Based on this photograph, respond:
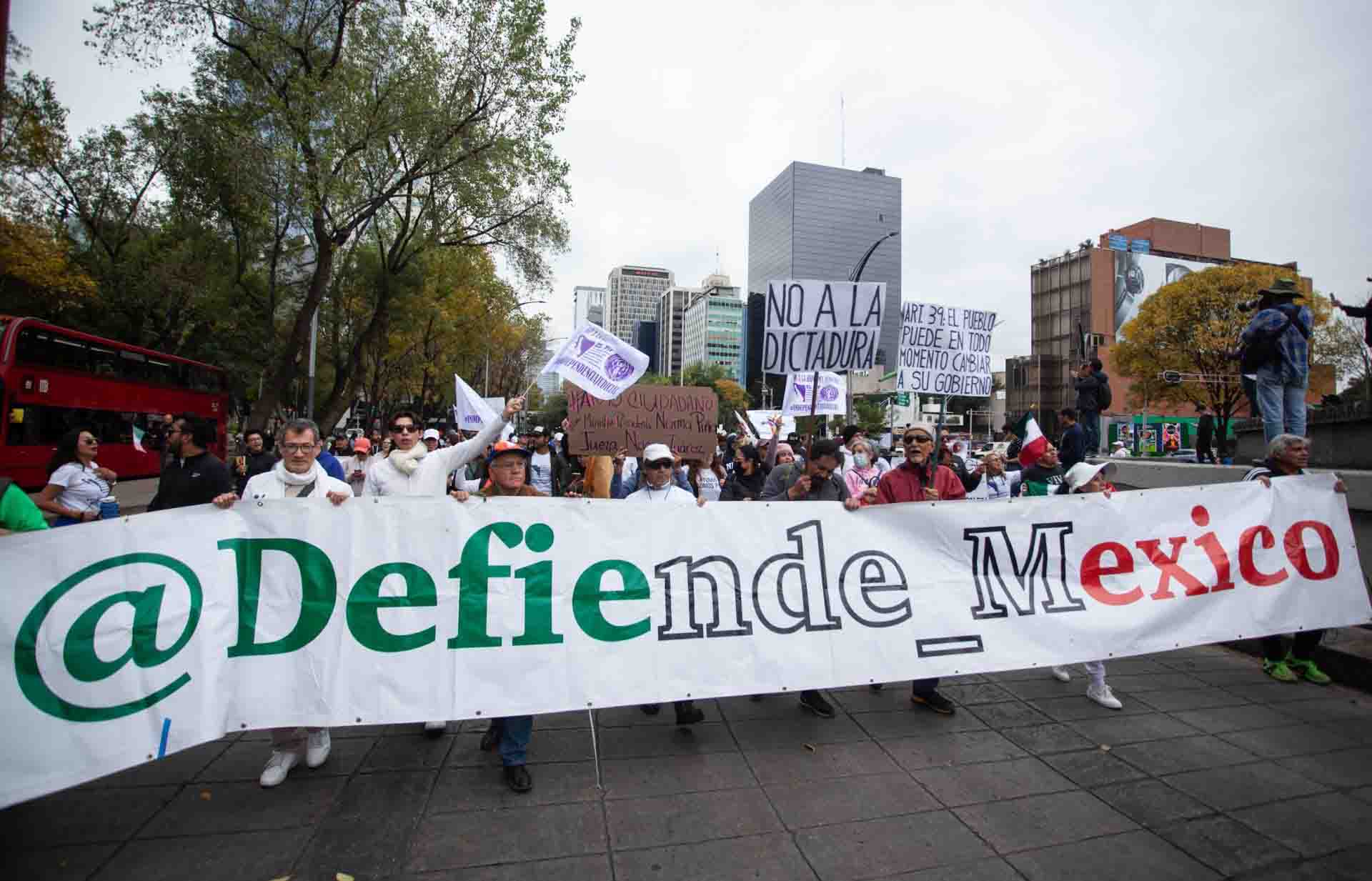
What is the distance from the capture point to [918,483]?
4.68 metres

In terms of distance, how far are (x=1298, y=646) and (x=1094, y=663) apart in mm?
1861

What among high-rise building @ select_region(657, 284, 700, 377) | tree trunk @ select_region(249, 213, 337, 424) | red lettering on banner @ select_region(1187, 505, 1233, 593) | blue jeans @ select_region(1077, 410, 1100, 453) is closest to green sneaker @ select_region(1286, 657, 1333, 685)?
red lettering on banner @ select_region(1187, 505, 1233, 593)

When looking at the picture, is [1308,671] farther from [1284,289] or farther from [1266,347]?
[1284,289]

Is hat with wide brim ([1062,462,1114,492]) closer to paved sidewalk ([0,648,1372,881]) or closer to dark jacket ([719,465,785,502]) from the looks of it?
paved sidewalk ([0,648,1372,881])

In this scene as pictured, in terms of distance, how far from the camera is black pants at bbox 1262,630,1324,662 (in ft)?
16.5

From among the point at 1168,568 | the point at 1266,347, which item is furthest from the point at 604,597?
the point at 1266,347

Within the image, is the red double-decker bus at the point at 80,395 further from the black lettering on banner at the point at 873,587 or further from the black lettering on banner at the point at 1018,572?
the black lettering on banner at the point at 1018,572

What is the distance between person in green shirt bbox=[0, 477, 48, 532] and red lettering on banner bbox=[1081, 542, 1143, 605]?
5623 millimetres

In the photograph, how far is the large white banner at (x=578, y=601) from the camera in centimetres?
303

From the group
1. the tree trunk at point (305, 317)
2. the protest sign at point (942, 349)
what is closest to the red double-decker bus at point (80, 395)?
the tree trunk at point (305, 317)

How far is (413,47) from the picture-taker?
1708 centimetres

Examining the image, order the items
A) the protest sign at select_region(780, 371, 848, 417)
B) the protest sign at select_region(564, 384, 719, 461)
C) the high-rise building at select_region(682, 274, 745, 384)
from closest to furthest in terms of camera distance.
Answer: the protest sign at select_region(564, 384, 719, 461) < the protest sign at select_region(780, 371, 848, 417) < the high-rise building at select_region(682, 274, 745, 384)

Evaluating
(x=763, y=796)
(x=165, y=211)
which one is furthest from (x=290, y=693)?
(x=165, y=211)

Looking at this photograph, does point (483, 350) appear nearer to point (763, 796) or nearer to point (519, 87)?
point (519, 87)
